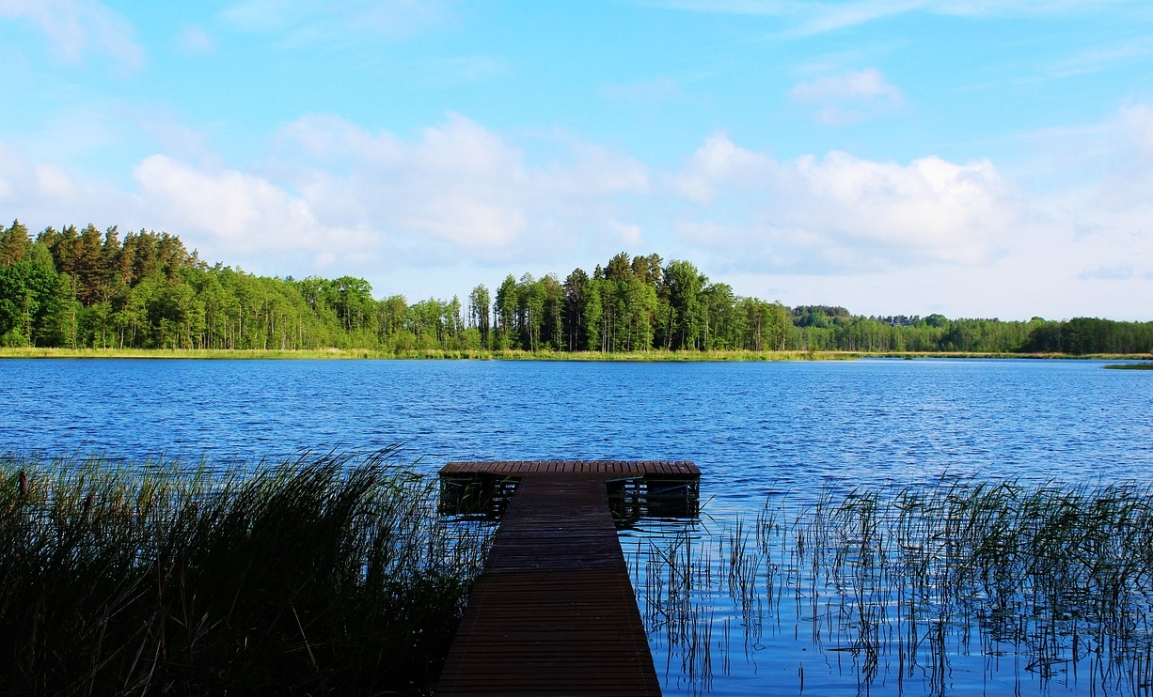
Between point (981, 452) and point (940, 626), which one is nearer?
point (940, 626)

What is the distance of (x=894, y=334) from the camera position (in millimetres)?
196125

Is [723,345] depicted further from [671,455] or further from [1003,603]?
[1003,603]

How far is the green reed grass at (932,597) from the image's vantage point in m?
6.86

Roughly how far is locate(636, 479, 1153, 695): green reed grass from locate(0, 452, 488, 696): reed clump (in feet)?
7.67

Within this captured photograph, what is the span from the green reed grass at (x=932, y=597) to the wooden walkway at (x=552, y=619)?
31.0 inches

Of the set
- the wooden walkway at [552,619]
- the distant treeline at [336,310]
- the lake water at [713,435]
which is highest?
the distant treeline at [336,310]

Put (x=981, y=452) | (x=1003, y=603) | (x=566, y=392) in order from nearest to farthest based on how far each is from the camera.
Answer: (x=1003, y=603) < (x=981, y=452) < (x=566, y=392)

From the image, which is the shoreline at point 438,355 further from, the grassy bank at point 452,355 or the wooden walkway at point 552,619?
the wooden walkway at point 552,619

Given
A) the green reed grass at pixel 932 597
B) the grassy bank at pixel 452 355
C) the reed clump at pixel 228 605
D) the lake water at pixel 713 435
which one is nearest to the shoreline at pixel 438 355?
the grassy bank at pixel 452 355

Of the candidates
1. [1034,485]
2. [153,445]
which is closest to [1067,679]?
[1034,485]

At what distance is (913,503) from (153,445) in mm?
17614

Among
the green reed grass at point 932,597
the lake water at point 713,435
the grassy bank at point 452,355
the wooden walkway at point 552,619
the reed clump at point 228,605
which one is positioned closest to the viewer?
the reed clump at point 228,605

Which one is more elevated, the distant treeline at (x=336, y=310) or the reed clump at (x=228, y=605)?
the distant treeline at (x=336, y=310)

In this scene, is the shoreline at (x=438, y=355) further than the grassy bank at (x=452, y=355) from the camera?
Yes
